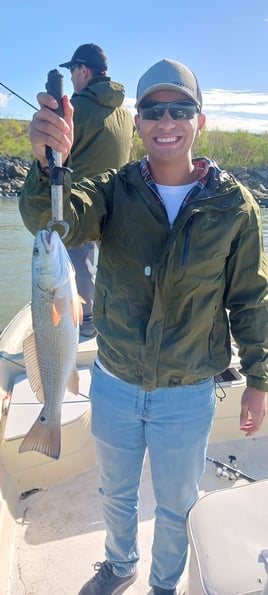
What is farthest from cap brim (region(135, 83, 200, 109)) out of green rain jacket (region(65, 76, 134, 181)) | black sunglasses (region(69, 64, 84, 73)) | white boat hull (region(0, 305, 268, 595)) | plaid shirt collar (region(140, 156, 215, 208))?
black sunglasses (region(69, 64, 84, 73))

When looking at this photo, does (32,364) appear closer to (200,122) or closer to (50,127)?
(50,127)

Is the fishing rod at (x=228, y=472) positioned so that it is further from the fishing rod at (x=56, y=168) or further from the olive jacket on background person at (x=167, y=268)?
the fishing rod at (x=56, y=168)

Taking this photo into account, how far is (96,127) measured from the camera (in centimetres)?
349

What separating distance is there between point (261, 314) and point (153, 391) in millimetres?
549

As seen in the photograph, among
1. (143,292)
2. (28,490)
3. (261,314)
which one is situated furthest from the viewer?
(28,490)

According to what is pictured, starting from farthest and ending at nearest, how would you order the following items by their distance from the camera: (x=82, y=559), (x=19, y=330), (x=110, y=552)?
1. (x=19, y=330)
2. (x=82, y=559)
3. (x=110, y=552)

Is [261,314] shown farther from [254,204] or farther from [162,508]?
[162,508]

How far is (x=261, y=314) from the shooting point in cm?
191

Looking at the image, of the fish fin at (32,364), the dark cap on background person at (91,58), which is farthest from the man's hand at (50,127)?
the dark cap on background person at (91,58)

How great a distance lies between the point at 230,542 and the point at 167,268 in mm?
1024

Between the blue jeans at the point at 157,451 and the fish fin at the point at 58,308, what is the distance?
0.49m

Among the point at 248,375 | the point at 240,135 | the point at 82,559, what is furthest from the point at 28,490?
the point at 240,135

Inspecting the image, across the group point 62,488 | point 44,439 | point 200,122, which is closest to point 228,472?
point 62,488

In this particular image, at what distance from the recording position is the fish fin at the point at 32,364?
5.46 ft
